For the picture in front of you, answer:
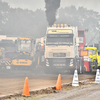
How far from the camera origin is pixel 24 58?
2814 cm

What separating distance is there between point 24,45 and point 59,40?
621 cm

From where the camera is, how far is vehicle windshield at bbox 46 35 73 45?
2380cm

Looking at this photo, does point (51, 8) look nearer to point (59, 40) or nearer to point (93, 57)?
point (93, 57)

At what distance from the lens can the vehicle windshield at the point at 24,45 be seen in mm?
28844

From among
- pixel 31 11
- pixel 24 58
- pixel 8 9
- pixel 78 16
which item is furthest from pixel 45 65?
pixel 78 16

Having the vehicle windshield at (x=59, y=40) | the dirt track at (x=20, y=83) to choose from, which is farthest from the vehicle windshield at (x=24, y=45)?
the dirt track at (x=20, y=83)

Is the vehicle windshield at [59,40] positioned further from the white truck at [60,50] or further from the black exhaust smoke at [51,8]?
the black exhaust smoke at [51,8]

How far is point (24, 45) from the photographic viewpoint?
95.1 ft

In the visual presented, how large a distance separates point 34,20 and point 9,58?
185 ft

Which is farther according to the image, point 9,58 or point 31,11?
point 31,11

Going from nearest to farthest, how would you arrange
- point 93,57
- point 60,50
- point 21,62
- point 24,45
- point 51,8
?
point 60,50 → point 93,57 → point 21,62 → point 24,45 → point 51,8

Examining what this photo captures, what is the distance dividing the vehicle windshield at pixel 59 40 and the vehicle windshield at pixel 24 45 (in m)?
5.44

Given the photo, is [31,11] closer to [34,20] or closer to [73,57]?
[34,20]

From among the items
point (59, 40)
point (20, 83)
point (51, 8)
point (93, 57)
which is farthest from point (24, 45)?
point (20, 83)
